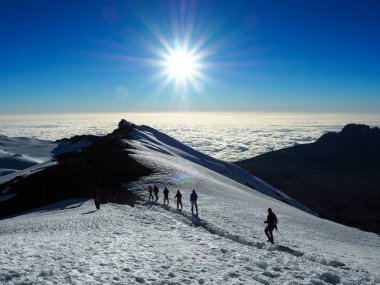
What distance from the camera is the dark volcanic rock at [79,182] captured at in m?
48.1

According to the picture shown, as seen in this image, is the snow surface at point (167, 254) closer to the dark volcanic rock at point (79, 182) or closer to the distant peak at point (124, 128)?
the dark volcanic rock at point (79, 182)

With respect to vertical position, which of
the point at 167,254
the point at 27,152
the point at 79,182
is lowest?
the point at 27,152

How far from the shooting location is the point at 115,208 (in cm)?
3394

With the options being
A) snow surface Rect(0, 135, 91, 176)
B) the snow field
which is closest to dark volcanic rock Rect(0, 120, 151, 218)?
the snow field

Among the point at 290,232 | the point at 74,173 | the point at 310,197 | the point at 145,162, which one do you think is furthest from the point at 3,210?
the point at 310,197

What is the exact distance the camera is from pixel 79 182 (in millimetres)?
53688

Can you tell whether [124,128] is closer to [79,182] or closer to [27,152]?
[79,182]

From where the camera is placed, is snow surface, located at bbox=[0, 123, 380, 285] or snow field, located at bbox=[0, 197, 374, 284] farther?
snow surface, located at bbox=[0, 123, 380, 285]

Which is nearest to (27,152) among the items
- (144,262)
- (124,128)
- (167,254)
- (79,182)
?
(124,128)

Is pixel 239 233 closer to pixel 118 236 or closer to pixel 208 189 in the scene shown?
pixel 118 236

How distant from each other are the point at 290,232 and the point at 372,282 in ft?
49.9

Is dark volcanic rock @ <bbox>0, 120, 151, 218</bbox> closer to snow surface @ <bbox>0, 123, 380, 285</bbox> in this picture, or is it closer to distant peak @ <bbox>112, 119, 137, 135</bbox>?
snow surface @ <bbox>0, 123, 380, 285</bbox>

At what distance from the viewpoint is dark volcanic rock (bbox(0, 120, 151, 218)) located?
1892 inches

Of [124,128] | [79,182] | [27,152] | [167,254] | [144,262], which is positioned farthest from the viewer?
[27,152]
